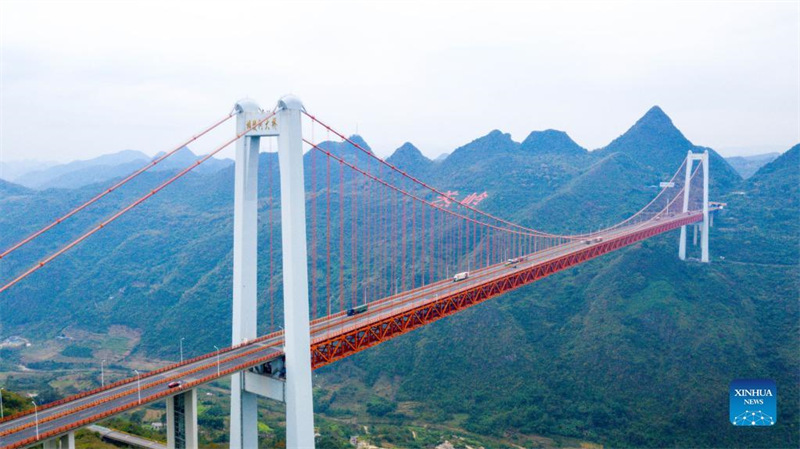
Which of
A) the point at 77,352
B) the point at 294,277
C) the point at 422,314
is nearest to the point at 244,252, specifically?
the point at 294,277

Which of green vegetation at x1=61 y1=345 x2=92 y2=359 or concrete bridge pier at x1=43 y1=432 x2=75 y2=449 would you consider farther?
green vegetation at x1=61 y1=345 x2=92 y2=359

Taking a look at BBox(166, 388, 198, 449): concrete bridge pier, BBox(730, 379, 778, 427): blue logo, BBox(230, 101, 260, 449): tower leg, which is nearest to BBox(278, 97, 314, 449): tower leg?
BBox(230, 101, 260, 449): tower leg

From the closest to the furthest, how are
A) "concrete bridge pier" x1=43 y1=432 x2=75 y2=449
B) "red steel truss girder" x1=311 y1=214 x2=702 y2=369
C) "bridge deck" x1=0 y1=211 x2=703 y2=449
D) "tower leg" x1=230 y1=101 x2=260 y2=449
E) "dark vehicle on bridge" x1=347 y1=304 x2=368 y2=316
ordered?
"concrete bridge pier" x1=43 y1=432 x2=75 y2=449
"bridge deck" x1=0 y1=211 x2=703 y2=449
"tower leg" x1=230 y1=101 x2=260 y2=449
"red steel truss girder" x1=311 y1=214 x2=702 y2=369
"dark vehicle on bridge" x1=347 y1=304 x2=368 y2=316

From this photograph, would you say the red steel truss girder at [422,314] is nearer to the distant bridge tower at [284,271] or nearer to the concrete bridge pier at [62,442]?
the distant bridge tower at [284,271]

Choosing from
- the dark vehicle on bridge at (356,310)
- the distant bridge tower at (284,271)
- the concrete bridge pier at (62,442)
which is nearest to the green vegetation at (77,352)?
the dark vehicle on bridge at (356,310)

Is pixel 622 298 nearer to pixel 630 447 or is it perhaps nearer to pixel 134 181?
pixel 630 447

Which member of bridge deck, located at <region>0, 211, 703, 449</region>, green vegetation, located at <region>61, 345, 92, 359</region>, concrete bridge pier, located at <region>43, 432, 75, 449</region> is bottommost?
concrete bridge pier, located at <region>43, 432, 75, 449</region>

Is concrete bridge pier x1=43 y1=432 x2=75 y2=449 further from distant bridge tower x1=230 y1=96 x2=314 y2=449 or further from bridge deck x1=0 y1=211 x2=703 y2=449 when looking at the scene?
distant bridge tower x1=230 y1=96 x2=314 y2=449
